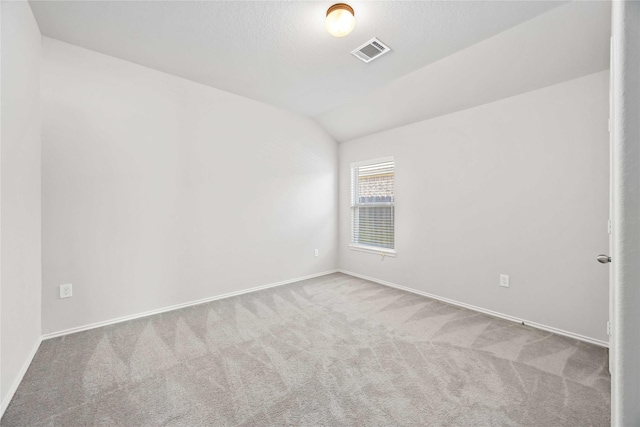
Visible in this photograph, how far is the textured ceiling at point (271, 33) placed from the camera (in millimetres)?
1949

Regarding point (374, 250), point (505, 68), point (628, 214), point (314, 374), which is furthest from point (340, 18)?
point (374, 250)

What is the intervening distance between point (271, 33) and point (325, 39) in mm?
466

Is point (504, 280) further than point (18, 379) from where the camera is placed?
Yes

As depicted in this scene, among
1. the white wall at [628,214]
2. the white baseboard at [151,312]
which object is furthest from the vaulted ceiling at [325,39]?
the white baseboard at [151,312]

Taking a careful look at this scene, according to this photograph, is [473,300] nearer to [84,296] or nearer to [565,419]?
[565,419]

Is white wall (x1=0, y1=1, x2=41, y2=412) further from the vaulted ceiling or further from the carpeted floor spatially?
the vaulted ceiling

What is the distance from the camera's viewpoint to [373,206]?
4.20m

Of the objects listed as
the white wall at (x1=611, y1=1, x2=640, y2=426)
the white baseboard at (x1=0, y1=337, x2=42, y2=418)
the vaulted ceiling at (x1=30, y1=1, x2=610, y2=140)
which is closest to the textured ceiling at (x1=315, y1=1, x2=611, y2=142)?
the vaulted ceiling at (x1=30, y1=1, x2=610, y2=140)

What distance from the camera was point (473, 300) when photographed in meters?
2.99

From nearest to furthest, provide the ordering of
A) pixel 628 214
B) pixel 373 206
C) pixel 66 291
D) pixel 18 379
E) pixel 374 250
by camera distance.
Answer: pixel 628 214 < pixel 18 379 < pixel 66 291 < pixel 374 250 < pixel 373 206

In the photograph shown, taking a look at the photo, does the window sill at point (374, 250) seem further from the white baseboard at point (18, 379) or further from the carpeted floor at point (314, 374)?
the white baseboard at point (18, 379)

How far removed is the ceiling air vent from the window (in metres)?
1.63

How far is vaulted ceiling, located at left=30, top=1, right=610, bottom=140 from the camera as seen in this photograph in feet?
6.39

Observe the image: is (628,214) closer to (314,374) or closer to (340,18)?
(314,374)
